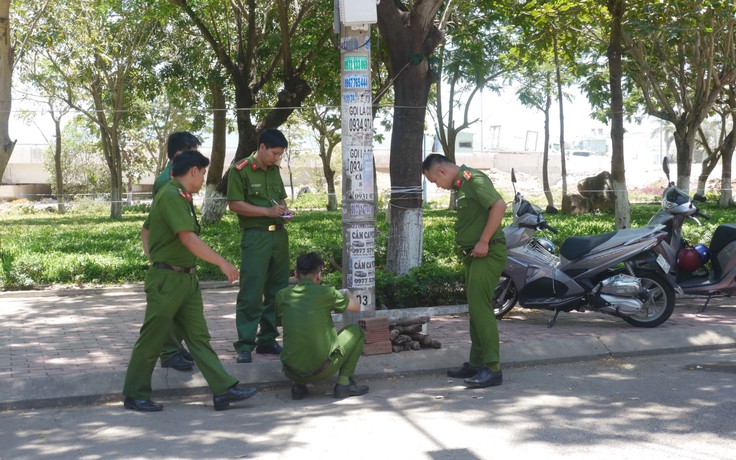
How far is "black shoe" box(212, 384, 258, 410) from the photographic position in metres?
5.73

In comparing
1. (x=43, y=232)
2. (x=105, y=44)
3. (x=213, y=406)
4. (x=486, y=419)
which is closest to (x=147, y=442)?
(x=213, y=406)

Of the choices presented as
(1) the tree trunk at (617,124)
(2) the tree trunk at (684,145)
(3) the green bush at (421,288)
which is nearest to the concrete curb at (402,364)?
(3) the green bush at (421,288)

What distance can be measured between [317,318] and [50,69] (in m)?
25.0

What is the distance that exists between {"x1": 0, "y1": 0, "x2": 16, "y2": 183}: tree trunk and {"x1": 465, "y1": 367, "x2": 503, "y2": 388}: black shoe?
733 cm

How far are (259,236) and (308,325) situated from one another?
1.28 meters

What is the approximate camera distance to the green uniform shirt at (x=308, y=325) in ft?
19.0

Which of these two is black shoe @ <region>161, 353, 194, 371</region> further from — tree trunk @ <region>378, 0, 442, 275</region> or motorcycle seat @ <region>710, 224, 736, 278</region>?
motorcycle seat @ <region>710, 224, 736, 278</region>

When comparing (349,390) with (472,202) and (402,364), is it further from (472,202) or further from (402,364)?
(472,202)

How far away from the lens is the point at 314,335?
5781mm

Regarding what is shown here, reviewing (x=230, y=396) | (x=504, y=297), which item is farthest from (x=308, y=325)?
(x=504, y=297)

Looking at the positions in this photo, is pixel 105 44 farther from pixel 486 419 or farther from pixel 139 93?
pixel 486 419

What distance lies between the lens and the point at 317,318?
581 centimetres

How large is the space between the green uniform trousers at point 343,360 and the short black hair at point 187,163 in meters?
1.49

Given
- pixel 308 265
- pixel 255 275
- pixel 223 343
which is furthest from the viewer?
pixel 223 343
